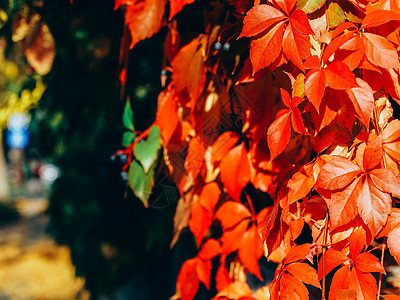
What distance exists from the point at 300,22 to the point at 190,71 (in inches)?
16.1

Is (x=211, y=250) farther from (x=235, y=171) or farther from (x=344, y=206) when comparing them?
(x=344, y=206)

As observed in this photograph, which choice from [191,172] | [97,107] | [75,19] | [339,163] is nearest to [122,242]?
[97,107]

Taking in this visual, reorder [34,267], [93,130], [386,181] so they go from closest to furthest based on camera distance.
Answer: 1. [386,181]
2. [93,130]
3. [34,267]

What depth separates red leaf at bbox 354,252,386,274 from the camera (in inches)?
28.0

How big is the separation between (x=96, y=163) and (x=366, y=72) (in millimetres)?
2352

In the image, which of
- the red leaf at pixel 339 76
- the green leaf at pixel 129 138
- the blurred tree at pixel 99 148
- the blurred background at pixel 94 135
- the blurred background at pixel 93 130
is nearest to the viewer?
the red leaf at pixel 339 76

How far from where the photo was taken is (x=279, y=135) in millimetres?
742

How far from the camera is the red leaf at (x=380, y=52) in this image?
2.26 feet

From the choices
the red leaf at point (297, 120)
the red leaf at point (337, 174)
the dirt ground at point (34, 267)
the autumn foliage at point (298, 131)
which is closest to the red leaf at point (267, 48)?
the autumn foliage at point (298, 131)

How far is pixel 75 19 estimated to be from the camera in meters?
2.00

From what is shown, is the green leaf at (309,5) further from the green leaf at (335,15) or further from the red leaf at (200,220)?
the red leaf at (200,220)

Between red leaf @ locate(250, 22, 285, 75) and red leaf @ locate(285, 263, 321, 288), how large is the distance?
43 centimetres

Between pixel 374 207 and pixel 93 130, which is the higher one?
pixel 374 207

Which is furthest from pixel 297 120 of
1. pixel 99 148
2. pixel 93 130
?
pixel 99 148
